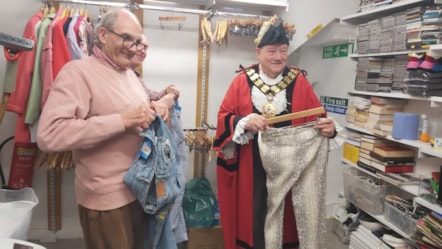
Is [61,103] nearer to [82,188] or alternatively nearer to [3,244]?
[82,188]

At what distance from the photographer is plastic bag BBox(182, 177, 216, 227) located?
2.57 meters

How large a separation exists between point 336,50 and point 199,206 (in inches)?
78.4

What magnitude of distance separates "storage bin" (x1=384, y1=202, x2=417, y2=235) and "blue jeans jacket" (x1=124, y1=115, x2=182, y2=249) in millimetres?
1734

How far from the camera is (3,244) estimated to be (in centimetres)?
121

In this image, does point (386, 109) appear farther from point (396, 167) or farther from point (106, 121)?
point (106, 121)

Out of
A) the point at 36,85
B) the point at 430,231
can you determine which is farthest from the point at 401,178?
the point at 36,85

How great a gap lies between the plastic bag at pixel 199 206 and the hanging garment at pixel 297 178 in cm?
88

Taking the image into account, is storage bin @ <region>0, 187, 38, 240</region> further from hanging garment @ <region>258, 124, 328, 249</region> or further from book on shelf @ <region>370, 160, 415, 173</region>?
book on shelf @ <region>370, 160, 415, 173</region>

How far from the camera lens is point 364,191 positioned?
2637mm

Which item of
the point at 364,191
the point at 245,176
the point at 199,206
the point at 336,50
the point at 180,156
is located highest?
the point at 336,50

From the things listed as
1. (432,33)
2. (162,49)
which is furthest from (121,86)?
(432,33)

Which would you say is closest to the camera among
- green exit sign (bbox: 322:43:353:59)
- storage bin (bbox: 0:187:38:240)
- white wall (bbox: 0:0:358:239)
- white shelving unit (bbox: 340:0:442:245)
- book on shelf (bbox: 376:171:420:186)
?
storage bin (bbox: 0:187:38:240)

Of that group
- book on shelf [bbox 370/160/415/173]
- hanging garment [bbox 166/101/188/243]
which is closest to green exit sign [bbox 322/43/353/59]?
book on shelf [bbox 370/160/415/173]

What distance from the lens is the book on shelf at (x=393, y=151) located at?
2.37m
